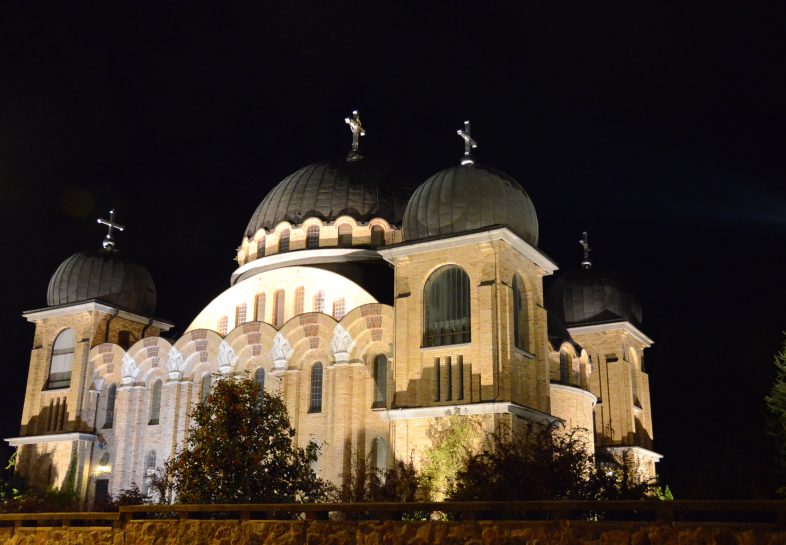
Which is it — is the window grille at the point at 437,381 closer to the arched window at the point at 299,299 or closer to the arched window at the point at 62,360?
the arched window at the point at 299,299

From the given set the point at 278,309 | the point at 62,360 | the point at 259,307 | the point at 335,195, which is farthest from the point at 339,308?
the point at 62,360

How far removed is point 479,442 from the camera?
30703 millimetres

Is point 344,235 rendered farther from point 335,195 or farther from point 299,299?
point 299,299

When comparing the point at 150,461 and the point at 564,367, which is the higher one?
the point at 564,367

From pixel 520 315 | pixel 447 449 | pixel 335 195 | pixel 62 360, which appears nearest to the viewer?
pixel 447 449

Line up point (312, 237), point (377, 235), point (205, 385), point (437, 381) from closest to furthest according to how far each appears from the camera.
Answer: point (437, 381) → point (205, 385) → point (377, 235) → point (312, 237)

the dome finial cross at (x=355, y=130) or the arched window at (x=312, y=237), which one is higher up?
the dome finial cross at (x=355, y=130)

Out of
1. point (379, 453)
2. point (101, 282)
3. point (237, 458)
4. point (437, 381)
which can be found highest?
point (101, 282)

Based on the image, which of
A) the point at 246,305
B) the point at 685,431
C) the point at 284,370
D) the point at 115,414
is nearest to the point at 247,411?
the point at 284,370

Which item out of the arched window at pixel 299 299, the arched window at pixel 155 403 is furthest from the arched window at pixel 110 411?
the arched window at pixel 299 299

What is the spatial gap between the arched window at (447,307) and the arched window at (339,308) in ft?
19.6

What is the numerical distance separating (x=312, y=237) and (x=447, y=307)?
38.0 ft

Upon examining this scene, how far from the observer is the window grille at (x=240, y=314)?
42.1m

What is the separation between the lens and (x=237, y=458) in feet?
80.6
